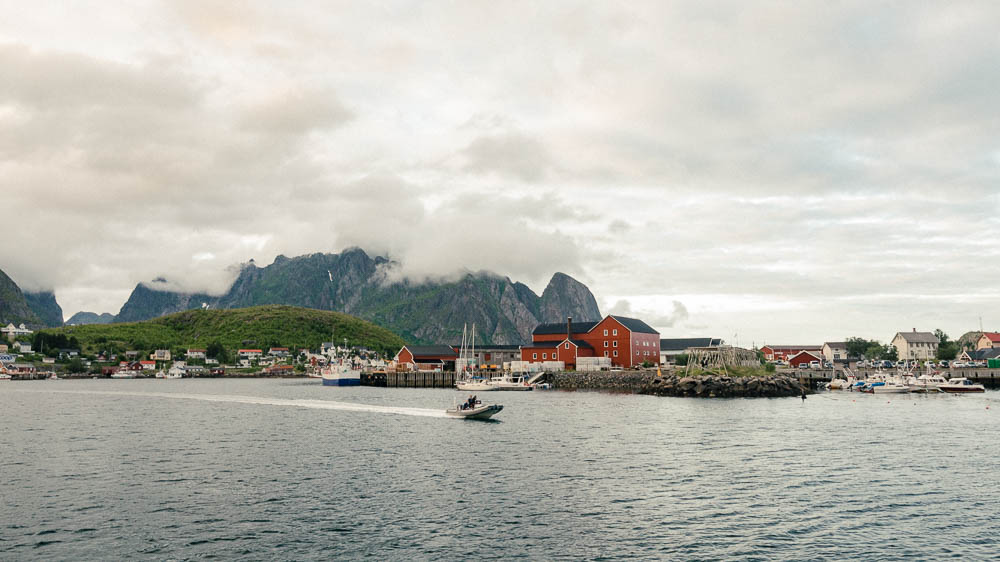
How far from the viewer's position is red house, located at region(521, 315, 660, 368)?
154125 millimetres

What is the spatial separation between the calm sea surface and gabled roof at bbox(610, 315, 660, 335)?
87.8 m

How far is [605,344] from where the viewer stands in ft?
515

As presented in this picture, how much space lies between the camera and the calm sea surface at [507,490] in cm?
2602

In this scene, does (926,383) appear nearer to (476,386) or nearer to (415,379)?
(476,386)

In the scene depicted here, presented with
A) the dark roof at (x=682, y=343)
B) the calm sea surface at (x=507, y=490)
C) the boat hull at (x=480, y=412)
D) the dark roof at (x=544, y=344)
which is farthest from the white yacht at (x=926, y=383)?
the boat hull at (x=480, y=412)

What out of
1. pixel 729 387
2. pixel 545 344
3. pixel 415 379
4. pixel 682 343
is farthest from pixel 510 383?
pixel 682 343

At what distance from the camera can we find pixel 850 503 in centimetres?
3247

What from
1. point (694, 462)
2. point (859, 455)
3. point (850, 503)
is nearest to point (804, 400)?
point (859, 455)

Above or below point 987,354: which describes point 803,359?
below

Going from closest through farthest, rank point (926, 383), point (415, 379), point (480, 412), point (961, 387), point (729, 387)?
point (480, 412) → point (729, 387) → point (961, 387) → point (926, 383) → point (415, 379)

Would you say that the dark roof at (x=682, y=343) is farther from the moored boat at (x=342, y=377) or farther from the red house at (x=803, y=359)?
the moored boat at (x=342, y=377)

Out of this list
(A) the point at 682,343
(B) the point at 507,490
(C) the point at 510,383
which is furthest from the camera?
(A) the point at 682,343

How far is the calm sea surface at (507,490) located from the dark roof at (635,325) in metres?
87.8

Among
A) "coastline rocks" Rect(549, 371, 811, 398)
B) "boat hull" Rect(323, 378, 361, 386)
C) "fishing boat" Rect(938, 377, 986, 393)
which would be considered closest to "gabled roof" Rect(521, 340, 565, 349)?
"coastline rocks" Rect(549, 371, 811, 398)
